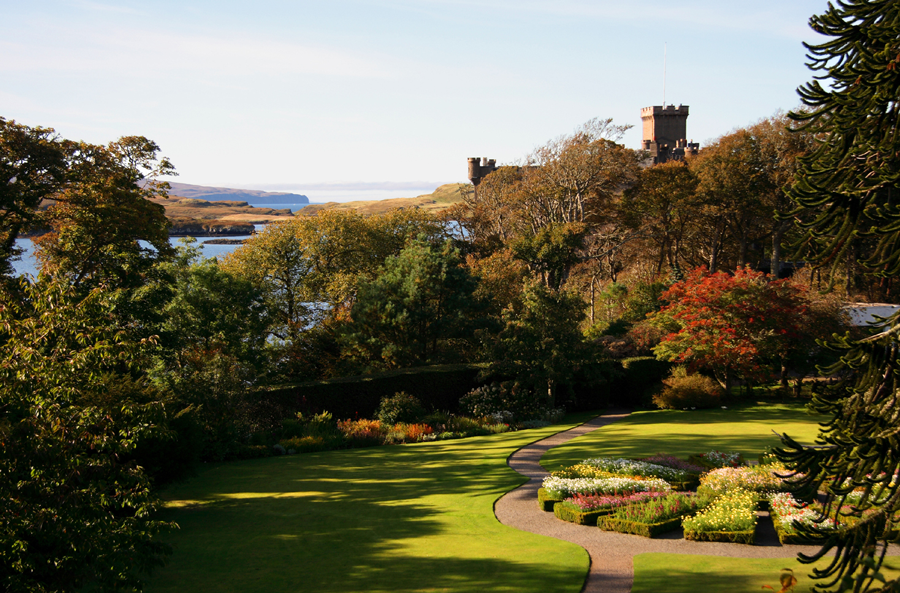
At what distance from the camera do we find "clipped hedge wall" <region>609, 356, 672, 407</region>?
3055 centimetres

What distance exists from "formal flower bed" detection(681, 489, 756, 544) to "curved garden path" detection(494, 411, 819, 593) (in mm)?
151

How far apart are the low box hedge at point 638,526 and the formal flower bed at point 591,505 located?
380mm

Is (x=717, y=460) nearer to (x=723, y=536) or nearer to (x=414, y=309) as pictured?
(x=723, y=536)

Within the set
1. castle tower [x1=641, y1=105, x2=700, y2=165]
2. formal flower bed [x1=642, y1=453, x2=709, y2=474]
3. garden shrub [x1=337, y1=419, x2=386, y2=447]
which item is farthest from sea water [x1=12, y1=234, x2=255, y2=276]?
castle tower [x1=641, y1=105, x2=700, y2=165]

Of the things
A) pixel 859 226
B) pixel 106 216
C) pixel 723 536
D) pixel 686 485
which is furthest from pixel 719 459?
pixel 106 216

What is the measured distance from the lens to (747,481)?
14.1 meters

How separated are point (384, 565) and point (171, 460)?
6802mm

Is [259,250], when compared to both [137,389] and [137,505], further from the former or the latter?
[137,505]

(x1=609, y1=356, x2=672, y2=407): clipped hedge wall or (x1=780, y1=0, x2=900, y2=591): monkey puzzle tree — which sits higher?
(x1=780, y1=0, x2=900, y2=591): monkey puzzle tree

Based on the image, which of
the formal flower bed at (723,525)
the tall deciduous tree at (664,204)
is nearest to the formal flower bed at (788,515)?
the formal flower bed at (723,525)

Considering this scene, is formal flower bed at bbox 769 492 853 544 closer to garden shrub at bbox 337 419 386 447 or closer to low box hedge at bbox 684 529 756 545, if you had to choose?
low box hedge at bbox 684 529 756 545

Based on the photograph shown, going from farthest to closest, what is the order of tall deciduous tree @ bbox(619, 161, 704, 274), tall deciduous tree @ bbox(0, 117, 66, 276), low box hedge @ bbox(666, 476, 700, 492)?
tall deciduous tree @ bbox(619, 161, 704, 274)
tall deciduous tree @ bbox(0, 117, 66, 276)
low box hedge @ bbox(666, 476, 700, 492)

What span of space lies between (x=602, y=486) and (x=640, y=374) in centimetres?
1686

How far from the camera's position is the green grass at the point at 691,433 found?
18.9m
